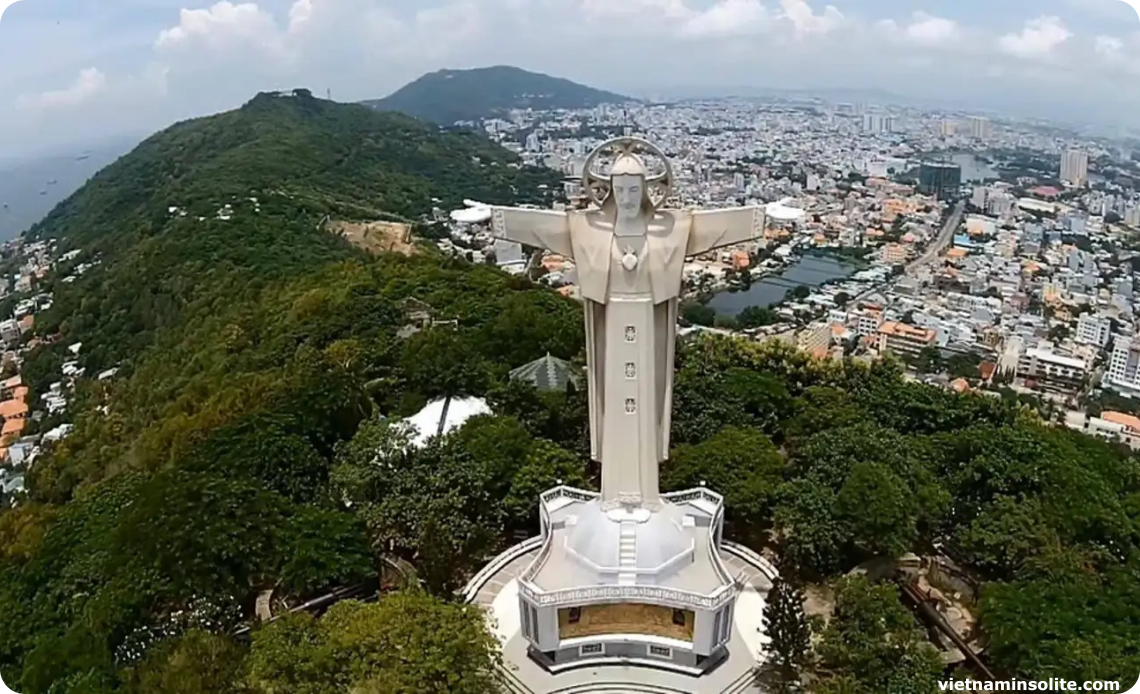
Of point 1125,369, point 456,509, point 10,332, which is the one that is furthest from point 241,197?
point 1125,369

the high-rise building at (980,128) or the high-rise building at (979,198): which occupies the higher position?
the high-rise building at (980,128)

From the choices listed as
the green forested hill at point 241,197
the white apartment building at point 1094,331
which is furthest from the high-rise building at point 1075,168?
the green forested hill at point 241,197

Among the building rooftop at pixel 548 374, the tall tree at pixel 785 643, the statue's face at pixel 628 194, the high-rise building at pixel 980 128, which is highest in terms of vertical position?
the statue's face at pixel 628 194

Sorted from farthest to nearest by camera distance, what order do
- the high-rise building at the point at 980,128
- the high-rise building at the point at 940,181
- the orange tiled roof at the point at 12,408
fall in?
1. the high-rise building at the point at 980,128
2. the high-rise building at the point at 940,181
3. the orange tiled roof at the point at 12,408

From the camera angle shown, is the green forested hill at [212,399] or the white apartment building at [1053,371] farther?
the white apartment building at [1053,371]

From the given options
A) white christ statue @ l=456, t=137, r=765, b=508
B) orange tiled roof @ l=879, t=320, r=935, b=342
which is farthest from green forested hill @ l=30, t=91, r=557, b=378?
orange tiled roof @ l=879, t=320, r=935, b=342

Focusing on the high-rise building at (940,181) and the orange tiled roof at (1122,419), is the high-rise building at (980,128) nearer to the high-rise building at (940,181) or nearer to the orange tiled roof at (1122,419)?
the high-rise building at (940,181)
